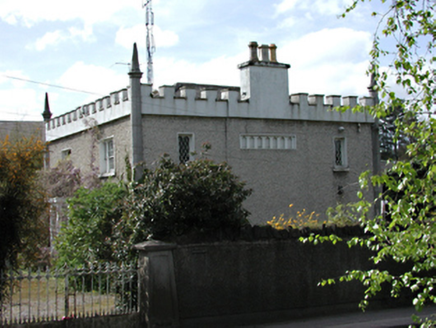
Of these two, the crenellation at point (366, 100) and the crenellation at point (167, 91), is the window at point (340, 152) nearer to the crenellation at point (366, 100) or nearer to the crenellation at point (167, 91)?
the crenellation at point (366, 100)

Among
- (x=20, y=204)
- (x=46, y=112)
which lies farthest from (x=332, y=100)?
(x=20, y=204)

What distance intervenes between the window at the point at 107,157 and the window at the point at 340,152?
8.48 meters

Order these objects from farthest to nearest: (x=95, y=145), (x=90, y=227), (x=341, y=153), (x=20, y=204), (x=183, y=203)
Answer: (x=341, y=153) → (x=95, y=145) → (x=90, y=227) → (x=183, y=203) → (x=20, y=204)

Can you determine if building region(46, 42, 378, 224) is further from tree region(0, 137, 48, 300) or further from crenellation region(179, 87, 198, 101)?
tree region(0, 137, 48, 300)

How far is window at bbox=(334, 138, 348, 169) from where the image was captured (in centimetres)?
2217

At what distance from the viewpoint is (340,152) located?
73.3 ft

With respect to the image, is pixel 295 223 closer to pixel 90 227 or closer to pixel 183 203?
pixel 90 227

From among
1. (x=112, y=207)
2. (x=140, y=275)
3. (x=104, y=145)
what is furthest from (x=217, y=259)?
(x=104, y=145)

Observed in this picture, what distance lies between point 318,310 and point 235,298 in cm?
179

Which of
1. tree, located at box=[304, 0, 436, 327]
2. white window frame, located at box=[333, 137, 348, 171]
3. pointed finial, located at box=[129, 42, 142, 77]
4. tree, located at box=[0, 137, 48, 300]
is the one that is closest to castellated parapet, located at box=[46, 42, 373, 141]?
pointed finial, located at box=[129, 42, 142, 77]

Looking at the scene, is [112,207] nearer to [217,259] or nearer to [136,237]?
[136,237]

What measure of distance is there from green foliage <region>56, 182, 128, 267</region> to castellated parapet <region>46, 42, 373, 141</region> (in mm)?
4878

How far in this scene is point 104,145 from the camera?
824 inches

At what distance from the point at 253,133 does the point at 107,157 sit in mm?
5339
